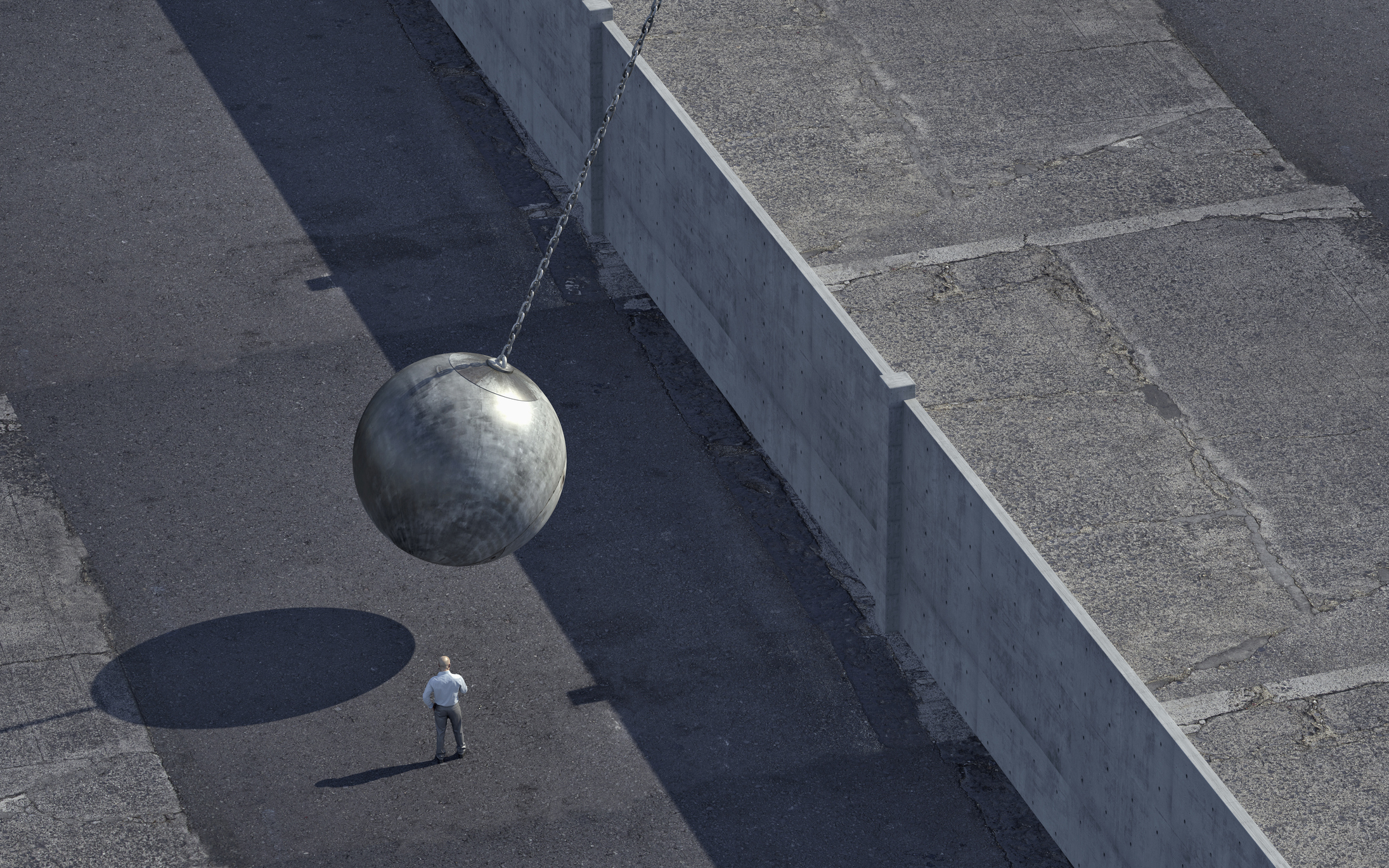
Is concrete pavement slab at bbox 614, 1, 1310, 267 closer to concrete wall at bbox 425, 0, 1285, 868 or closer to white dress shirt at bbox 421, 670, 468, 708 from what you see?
concrete wall at bbox 425, 0, 1285, 868

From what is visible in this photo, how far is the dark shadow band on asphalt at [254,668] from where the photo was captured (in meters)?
13.4

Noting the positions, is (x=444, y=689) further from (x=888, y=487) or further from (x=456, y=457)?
(x=888, y=487)

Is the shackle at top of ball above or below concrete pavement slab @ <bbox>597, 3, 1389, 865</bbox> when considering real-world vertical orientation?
above

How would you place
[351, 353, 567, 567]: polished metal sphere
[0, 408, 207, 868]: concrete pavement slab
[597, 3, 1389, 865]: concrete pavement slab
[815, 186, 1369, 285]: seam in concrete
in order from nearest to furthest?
1. [351, 353, 567, 567]: polished metal sphere
2. [0, 408, 207, 868]: concrete pavement slab
3. [597, 3, 1389, 865]: concrete pavement slab
4. [815, 186, 1369, 285]: seam in concrete

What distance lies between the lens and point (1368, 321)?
16859 mm

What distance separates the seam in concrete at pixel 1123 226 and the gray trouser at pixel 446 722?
6.09m

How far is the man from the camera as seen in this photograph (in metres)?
12.9

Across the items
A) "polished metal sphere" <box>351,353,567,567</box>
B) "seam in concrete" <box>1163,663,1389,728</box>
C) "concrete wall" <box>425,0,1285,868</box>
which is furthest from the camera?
"seam in concrete" <box>1163,663,1389,728</box>

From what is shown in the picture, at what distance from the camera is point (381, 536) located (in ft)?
49.0

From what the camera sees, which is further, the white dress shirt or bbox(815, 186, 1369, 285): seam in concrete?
bbox(815, 186, 1369, 285): seam in concrete

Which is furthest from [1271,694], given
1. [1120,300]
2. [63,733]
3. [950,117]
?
[63,733]

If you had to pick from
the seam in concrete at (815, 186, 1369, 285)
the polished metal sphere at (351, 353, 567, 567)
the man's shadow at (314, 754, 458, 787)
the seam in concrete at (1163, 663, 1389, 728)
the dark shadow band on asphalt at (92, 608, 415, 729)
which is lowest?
the seam in concrete at (1163, 663, 1389, 728)

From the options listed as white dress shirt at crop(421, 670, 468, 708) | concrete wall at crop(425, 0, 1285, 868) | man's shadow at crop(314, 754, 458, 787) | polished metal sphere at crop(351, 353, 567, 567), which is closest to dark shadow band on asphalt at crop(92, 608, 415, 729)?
man's shadow at crop(314, 754, 458, 787)

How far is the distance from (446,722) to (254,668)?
63.3 inches
